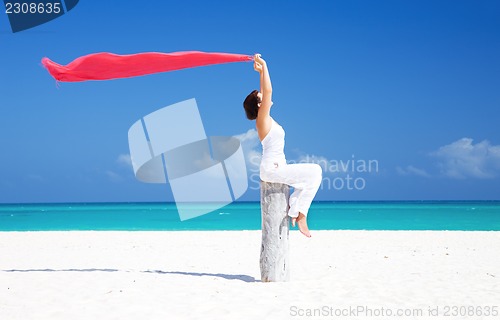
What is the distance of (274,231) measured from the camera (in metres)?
6.08

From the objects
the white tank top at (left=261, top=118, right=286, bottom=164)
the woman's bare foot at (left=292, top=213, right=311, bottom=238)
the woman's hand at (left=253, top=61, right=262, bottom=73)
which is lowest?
the woman's bare foot at (left=292, top=213, right=311, bottom=238)

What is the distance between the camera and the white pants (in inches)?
232

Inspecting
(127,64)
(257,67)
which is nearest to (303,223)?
(257,67)

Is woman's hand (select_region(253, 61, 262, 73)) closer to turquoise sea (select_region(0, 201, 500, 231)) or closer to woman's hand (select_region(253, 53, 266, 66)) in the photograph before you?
woman's hand (select_region(253, 53, 266, 66))

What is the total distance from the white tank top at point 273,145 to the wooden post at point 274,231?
285 mm

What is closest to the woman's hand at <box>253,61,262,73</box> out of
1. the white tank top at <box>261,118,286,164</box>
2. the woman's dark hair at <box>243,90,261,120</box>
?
the woman's dark hair at <box>243,90,261,120</box>
